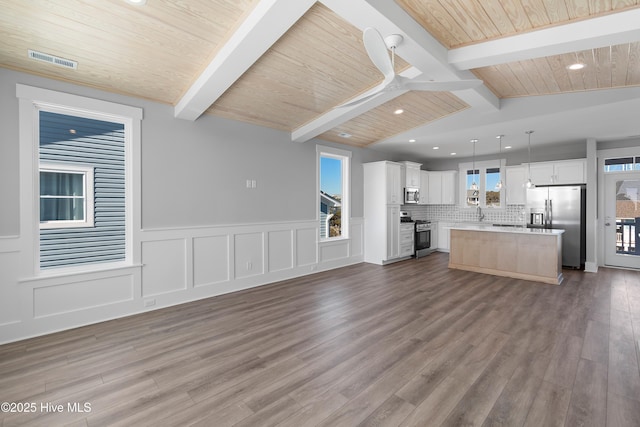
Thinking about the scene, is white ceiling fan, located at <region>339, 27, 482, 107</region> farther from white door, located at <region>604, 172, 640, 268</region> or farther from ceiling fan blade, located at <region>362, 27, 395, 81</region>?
white door, located at <region>604, 172, 640, 268</region>

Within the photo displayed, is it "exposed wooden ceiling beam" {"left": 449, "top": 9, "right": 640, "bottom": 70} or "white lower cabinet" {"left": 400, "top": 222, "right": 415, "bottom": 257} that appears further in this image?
"white lower cabinet" {"left": 400, "top": 222, "right": 415, "bottom": 257}

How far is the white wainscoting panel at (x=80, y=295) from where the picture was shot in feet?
10.3

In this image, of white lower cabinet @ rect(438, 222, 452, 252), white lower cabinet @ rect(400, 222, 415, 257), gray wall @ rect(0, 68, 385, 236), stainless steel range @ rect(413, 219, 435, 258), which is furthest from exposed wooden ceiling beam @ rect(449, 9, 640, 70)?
white lower cabinet @ rect(438, 222, 452, 252)

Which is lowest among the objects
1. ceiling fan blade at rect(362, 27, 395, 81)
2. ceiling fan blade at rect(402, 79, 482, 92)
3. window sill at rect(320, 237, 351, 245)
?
window sill at rect(320, 237, 351, 245)

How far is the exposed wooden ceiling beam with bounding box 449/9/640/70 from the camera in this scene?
98.8 inches

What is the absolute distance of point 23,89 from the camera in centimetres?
300

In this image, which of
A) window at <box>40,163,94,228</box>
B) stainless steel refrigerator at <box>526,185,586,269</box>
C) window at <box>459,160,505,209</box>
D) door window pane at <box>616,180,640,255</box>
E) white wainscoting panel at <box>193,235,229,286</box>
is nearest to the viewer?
window at <box>40,163,94,228</box>

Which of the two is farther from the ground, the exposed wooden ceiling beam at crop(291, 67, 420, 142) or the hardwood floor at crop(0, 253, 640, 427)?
the exposed wooden ceiling beam at crop(291, 67, 420, 142)

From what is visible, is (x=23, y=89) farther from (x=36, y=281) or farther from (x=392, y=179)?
(x=392, y=179)

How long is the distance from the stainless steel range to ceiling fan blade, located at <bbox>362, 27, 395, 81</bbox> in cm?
572

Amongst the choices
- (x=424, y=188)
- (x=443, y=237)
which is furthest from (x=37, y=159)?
(x=443, y=237)

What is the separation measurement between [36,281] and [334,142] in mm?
5075

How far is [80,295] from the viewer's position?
335 cm

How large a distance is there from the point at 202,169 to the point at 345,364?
327 cm
